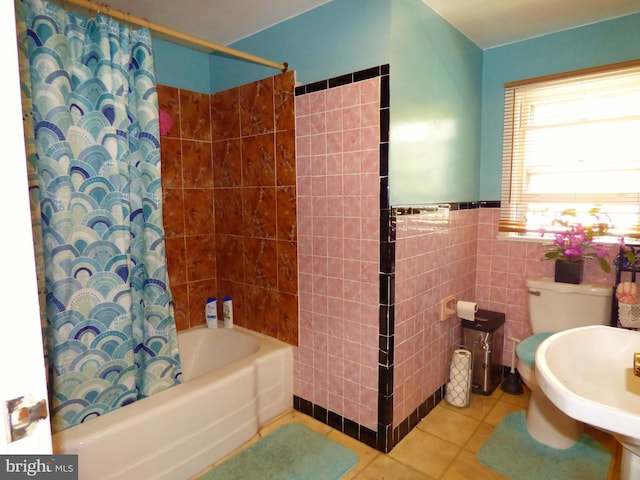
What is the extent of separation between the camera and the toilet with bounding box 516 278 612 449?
1815 mm

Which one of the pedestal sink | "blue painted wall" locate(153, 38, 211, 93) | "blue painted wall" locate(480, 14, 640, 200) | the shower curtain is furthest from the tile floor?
"blue painted wall" locate(153, 38, 211, 93)

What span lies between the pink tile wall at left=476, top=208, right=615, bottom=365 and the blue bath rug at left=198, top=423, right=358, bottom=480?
4.56 ft

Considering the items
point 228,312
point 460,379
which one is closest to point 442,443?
point 460,379

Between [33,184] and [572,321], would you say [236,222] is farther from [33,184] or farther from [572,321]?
[572,321]

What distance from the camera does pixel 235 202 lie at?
2381mm

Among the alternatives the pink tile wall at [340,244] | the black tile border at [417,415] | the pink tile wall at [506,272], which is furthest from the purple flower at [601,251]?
the pink tile wall at [340,244]

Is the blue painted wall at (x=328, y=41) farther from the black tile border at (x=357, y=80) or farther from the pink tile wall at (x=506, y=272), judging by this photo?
the pink tile wall at (x=506, y=272)

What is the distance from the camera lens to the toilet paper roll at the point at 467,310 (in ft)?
7.11

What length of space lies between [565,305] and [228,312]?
2.04 m

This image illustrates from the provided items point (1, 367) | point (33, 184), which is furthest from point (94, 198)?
point (1, 367)

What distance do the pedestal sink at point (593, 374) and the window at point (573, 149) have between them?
1.13m

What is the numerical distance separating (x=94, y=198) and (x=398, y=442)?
1833 mm

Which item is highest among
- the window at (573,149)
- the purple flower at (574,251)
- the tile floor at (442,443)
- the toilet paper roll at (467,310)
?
the window at (573,149)

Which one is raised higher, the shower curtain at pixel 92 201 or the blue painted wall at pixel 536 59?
the blue painted wall at pixel 536 59
